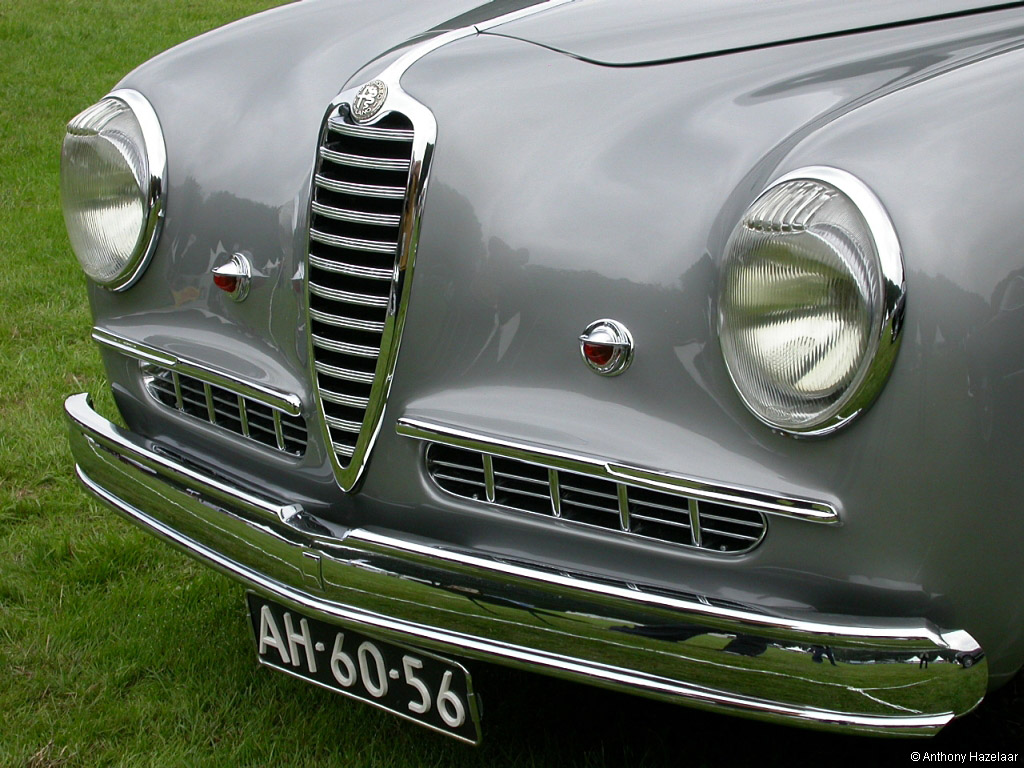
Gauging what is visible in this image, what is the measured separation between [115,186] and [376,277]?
694 millimetres

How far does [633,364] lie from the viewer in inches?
64.1

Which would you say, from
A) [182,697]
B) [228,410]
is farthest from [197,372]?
[182,697]

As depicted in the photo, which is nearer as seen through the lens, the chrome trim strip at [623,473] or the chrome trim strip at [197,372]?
the chrome trim strip at [623,473]

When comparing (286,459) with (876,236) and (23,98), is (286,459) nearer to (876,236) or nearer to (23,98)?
(876,236)

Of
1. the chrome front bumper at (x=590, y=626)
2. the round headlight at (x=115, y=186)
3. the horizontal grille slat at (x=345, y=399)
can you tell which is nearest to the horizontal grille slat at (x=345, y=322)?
the horizontal grille slat at (x=345, y=399)

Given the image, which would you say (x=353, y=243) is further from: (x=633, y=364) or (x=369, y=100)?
(x=633, y=364)

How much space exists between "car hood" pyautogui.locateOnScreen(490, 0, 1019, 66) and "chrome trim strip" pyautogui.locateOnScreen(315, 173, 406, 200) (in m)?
0.40

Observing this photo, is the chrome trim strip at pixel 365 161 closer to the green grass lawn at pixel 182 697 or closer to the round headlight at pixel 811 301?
the round headlight at pixel 811 301

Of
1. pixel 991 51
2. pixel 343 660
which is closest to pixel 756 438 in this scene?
pixel 991 51

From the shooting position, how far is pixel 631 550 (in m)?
1.66

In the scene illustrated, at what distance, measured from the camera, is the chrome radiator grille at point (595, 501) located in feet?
5.27

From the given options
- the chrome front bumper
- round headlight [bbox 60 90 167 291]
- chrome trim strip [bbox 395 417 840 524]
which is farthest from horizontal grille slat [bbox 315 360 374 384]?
round headlight [bbox 60 90 167 291]

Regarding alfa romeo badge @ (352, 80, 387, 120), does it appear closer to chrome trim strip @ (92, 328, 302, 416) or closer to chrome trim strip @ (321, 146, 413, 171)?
chrome trim strip @ (321, 146, 413, 171)

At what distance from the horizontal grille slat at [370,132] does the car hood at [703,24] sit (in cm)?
33
